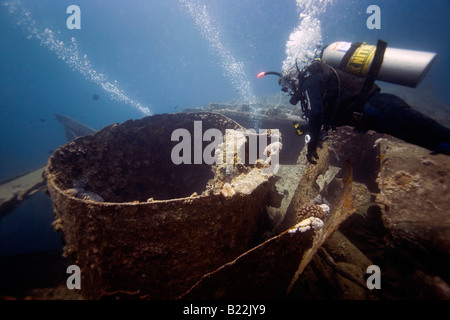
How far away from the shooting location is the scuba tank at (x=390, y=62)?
2.47 metres

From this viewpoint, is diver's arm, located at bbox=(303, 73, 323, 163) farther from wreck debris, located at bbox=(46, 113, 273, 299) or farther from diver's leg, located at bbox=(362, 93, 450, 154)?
wreck debris, located at bbox=(46, 113, 273, 299)

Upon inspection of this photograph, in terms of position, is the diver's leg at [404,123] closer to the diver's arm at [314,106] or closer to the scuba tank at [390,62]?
the scuba tank at [390,62]

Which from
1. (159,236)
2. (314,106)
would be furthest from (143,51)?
(159,236)

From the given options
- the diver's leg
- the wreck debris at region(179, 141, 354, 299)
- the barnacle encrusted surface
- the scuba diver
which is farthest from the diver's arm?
the barnacle encrusted surface

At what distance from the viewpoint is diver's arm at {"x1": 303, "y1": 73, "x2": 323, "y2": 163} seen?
9.60ft

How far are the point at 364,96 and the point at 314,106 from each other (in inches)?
25.3

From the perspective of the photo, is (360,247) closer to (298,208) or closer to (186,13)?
(298,208)

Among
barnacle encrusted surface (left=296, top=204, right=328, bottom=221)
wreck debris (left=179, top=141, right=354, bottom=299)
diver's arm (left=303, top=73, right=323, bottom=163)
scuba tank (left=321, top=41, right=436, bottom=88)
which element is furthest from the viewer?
barnacle encrusted surface (left=296, top=204, right=328, bottom=221)

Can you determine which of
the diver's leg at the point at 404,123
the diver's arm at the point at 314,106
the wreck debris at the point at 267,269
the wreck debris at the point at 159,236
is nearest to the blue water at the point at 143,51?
the wreck debris at the point at 159,236

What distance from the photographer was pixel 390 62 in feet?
8.65

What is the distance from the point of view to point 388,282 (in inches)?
106

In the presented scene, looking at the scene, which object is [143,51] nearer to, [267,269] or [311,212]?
[311,212]

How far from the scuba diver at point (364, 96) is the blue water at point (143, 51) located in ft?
31.1
